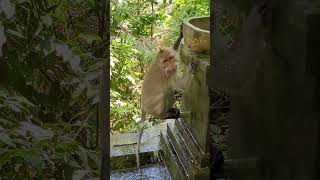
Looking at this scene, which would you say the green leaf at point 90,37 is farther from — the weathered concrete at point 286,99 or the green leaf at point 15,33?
the weathered concrete at point 286,99

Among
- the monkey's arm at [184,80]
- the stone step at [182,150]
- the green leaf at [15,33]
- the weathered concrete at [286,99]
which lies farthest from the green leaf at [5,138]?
the monkey's arm at [184,80]

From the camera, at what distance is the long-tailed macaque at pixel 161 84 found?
1.85 metres

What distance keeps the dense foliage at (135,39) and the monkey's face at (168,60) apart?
0.05 metres

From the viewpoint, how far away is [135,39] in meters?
1.70

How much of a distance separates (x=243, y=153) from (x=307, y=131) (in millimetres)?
246

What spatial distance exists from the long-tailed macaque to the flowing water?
11.6 inches

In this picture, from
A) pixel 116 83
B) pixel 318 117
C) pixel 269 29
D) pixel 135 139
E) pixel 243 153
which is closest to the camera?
pixel 318 117

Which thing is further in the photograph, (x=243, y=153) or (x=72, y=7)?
(x=243, y=153)

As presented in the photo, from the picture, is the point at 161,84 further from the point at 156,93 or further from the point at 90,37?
the point at 90,37

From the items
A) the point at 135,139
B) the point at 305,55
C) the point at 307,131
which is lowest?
the point at 135,139

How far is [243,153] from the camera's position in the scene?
2.98 feet

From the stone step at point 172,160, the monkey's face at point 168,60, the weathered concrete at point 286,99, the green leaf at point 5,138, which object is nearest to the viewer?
the weathered concrete at point 286,99

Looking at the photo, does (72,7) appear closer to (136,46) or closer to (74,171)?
(74,171)

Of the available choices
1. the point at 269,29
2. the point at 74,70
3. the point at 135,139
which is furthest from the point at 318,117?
the point at 135,139
